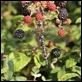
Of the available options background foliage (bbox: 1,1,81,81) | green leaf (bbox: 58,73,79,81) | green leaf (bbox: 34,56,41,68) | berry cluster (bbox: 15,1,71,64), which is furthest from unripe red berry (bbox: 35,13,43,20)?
green leaf (bbox: 58,73,79,81)

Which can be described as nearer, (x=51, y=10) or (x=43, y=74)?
(x=51, y=10)

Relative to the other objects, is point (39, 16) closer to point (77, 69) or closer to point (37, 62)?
point (37, 62)

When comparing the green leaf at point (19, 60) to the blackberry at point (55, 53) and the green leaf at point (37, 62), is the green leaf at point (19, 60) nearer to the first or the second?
the green leaf at point (37, 62)

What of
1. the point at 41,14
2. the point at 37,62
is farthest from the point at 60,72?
the point at 41,14

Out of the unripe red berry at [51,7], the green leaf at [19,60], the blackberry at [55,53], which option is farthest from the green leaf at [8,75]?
the unripe red berry at [51,7]

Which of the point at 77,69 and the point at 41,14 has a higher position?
the point at 41,14

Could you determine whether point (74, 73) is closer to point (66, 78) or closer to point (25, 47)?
point (66, 78)

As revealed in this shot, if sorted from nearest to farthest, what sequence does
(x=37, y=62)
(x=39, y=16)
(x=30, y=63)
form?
(x=39, y=16) < (x=37, y=62) < (x=30, y=63)

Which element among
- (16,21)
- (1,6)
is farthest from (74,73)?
(1,6)
